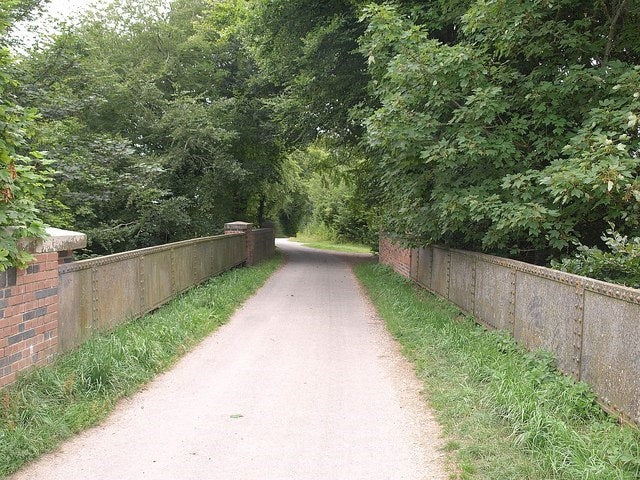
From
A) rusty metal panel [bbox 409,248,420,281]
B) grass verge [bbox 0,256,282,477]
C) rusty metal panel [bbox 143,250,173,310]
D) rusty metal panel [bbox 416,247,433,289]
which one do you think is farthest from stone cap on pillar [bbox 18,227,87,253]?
rusty metal panel [bbox 409,248,420,281]

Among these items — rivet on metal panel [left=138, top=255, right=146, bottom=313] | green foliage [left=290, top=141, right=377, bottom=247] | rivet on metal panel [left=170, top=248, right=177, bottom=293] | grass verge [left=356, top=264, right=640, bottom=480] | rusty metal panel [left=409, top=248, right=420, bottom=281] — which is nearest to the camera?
grass verge [left=356, top=264, right=640, bottom=480]

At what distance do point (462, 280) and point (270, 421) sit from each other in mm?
5143

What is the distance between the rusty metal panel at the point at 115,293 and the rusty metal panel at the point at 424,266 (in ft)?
20.2

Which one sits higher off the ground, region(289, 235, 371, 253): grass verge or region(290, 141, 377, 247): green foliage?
region(290, 141, 377, 247): green foliage

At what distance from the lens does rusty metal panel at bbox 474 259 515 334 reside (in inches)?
252

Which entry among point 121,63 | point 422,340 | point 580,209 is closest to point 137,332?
point 422,340

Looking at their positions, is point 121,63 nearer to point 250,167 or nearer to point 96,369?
point 250,167

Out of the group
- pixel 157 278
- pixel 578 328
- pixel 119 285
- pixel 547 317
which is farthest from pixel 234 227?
pixel 578 328

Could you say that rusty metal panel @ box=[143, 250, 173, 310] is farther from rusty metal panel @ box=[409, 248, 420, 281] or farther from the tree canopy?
rusty metal panel @ box=[409, 248, 420, 281]

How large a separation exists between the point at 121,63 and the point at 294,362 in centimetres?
1782

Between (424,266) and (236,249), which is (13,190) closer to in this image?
(424,266)

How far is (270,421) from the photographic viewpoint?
4.44 m

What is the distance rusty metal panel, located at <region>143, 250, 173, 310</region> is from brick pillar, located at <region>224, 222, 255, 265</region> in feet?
27.5

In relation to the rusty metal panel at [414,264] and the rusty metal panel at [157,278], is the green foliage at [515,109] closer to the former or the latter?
the rusty metal panel at [157,278]
